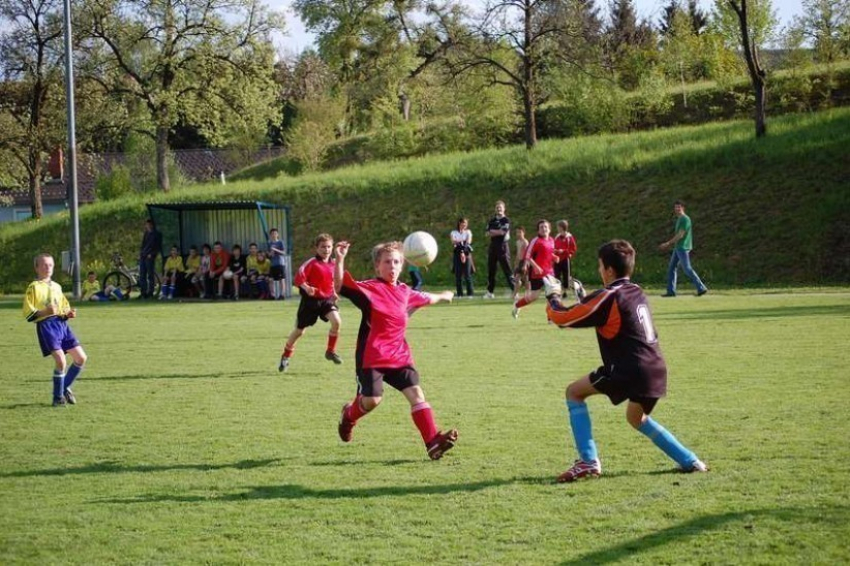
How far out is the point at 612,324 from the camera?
7.11 meters

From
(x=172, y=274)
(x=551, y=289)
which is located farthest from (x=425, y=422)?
(x=172, y=274)

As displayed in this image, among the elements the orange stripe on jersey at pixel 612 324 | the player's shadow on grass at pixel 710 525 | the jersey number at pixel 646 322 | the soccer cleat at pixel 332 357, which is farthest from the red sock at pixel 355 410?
the soccer cleat at pixel 332 357

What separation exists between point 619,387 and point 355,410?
7.36 ft

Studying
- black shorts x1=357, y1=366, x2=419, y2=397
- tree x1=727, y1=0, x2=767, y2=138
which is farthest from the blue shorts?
tree x1=727, y1=0, x2=767, y2=138

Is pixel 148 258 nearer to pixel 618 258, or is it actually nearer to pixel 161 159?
pixel 161 159

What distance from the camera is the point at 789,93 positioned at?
44.0 metres

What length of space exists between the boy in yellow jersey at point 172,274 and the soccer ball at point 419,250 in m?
19.4

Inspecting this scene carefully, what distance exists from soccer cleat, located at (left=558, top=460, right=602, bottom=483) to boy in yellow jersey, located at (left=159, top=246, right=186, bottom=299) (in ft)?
76.3

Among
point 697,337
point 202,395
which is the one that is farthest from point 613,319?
point 697,337

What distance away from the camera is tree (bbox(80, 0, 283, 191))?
46688 mm

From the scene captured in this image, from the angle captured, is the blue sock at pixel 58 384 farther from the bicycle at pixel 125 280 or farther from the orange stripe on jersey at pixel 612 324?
the bicycle at pixel 125 280

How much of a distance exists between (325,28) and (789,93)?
87.0 feet

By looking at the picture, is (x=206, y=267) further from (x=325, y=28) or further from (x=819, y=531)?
(x=325, y=28)

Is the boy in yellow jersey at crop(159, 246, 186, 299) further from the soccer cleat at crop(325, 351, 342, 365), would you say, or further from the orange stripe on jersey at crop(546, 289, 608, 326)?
the orange stripe on jersey at crop(546, 289, 608, 326)
